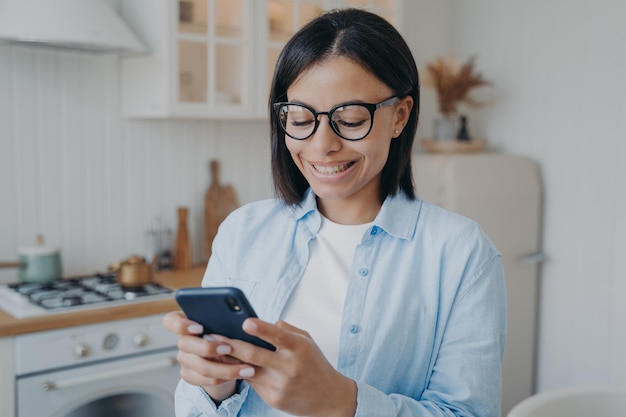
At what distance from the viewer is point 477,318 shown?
3.74ft

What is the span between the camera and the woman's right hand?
96 cm

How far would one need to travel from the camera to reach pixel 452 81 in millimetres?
3221

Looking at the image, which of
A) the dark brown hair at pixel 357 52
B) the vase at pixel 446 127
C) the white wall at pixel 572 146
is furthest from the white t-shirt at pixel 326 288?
the vase at pixel 446 127

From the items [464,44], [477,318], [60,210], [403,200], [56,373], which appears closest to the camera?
[477,318]

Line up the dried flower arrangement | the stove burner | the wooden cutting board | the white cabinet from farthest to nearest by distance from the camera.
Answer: the dried flower arrangement → the wooden cutting board → the stove burner → the white cabinet

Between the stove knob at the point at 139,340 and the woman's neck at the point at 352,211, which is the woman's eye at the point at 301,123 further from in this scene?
the stove knob at the point at 139,340

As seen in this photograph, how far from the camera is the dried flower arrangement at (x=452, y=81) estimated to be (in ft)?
10.6

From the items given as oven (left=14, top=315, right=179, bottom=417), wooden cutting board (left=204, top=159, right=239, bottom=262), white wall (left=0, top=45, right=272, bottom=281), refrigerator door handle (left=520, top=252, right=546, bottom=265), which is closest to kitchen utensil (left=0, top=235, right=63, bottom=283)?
white wall (left=0, top=45, right=272, bottom=281)

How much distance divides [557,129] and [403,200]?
6.81ft

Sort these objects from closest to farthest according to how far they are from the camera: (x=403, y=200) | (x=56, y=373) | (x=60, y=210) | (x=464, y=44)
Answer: (x=403, y=200) < (x=56, y=373) < (x=60, y=210) < (x=464, y=44)

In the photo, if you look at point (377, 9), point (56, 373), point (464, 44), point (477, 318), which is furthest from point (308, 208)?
point (464, 44)

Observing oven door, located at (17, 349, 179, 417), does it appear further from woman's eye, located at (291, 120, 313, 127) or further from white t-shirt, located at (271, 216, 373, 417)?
woman's eye, located at (291, 120, 313, 127)

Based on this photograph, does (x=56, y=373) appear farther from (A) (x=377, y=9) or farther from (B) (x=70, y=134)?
(A) (x=377, y=9)

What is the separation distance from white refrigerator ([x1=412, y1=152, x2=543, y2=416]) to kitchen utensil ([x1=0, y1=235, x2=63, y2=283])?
153 centimetres
